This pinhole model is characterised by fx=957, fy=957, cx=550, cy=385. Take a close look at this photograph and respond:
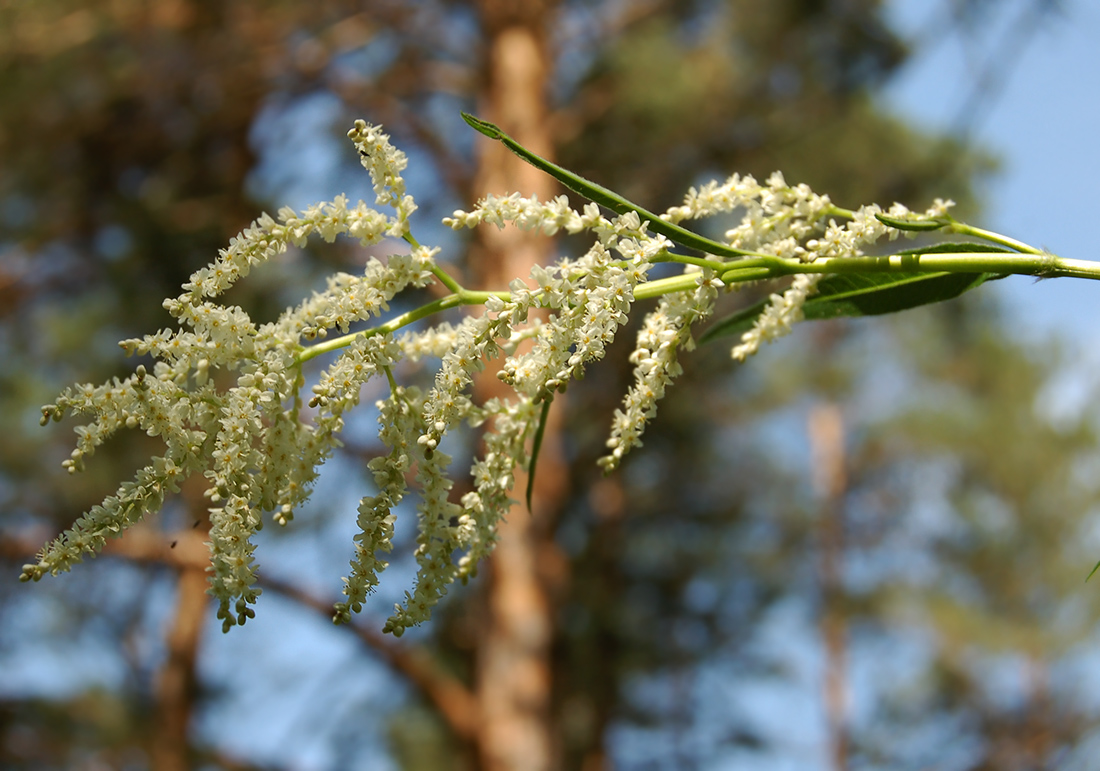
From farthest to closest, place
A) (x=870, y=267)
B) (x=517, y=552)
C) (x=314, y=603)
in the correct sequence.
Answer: (x=517, y=552), (x=314, y=603), (x=870, y=267)

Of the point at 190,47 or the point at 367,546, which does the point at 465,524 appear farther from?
the point at 190,47

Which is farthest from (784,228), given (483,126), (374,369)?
(374,369)

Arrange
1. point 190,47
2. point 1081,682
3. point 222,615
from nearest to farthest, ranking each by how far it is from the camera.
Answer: point 222,615
point 190,47
point 1081,682

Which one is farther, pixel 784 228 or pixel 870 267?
pixel 784 228

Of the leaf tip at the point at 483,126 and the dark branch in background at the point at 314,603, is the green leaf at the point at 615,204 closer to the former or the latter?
the leaf tip at the point at 483,126

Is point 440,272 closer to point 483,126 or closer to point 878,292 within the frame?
point 483,126

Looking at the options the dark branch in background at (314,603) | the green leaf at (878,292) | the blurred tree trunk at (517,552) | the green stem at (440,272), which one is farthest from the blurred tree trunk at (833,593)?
the green stem at (440,272)

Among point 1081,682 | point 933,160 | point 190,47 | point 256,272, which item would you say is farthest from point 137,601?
point 1081,682
